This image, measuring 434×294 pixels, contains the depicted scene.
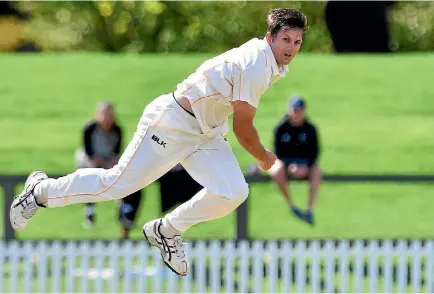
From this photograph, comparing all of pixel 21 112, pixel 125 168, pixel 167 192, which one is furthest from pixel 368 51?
pixel 125 168

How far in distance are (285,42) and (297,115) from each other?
4712 millimetres

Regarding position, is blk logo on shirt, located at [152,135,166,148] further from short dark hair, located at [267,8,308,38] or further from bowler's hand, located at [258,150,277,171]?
short dark hair, located at [267,8,308,38]

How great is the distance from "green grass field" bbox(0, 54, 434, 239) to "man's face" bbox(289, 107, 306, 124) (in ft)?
8.77

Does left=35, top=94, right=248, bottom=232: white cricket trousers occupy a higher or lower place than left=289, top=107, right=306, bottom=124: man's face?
lower

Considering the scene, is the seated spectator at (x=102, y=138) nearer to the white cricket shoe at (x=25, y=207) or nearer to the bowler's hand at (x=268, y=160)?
the white cricket shoe at (x=25, y=207)

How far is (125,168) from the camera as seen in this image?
6695mm

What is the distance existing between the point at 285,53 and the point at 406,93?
467 inches

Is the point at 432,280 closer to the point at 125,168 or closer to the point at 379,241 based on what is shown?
the point at 379,241

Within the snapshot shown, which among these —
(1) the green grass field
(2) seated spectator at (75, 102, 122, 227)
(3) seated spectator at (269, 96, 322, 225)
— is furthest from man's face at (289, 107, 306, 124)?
(1) the green grass field

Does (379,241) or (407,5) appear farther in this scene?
(407,5)

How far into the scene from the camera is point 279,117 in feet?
54.0

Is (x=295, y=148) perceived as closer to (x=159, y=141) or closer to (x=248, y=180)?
(x=248, y=180)

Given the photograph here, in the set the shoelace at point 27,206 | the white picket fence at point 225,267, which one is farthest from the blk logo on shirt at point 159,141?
the white picket fence at point 225,267

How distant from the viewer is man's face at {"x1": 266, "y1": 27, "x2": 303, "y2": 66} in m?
6.29
